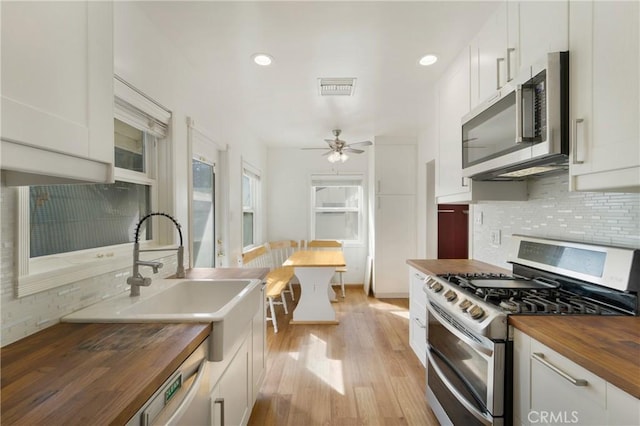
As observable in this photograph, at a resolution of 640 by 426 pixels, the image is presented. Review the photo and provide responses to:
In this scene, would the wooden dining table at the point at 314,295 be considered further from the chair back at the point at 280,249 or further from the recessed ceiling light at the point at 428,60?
the recessed ceiling light at the point at 428,60

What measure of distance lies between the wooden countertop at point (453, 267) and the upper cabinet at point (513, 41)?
3.72 feet

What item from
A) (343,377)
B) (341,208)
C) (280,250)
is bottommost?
(343,377)

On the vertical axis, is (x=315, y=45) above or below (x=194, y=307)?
above

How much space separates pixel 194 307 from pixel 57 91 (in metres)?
1.29

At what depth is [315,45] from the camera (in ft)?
6.14

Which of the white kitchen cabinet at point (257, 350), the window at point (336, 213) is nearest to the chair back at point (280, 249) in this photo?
the window at point (336, 213)

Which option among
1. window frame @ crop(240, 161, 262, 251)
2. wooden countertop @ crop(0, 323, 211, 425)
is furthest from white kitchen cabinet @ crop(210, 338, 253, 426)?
window frame @ crop(240, 161, 262, 251)

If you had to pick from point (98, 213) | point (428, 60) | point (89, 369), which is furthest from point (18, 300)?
point (428, 60)

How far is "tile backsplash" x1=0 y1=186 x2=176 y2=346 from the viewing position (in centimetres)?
89

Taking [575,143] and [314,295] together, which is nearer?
[575,143]

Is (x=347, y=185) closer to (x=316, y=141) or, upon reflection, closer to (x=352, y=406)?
(x=316, y=141)

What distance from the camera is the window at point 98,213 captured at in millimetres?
1045

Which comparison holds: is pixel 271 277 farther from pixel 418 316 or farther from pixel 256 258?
pixel 418 316

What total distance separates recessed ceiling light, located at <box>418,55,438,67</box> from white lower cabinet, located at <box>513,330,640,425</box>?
73.6 inches
